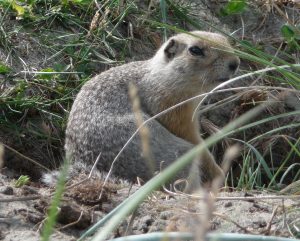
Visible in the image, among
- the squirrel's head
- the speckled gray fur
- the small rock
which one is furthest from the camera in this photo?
the squirrel's head

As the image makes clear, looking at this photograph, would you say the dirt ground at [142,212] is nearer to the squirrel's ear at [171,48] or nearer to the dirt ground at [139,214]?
the dirt ground at [139,214]

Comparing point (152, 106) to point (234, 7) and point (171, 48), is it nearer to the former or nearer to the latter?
point (171, 48)

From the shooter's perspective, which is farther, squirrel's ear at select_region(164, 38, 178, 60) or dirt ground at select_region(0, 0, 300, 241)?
squirrel's ear at select_region(164, 38, 178, 60)

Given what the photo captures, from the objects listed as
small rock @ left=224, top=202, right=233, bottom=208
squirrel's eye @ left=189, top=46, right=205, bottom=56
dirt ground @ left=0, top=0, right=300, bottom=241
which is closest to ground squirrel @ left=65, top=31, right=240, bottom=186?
squirrel's eye @ left=189, top=46, right=205, bottom=56

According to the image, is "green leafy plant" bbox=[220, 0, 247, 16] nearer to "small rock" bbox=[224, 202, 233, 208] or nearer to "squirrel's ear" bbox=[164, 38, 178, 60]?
"squirrel's ear" bbox=[164, 38, 178, 60]

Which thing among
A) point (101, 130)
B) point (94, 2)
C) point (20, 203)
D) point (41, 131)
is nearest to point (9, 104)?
point (41, 131)

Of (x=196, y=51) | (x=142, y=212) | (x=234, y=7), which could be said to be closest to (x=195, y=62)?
(x=196, y=51)

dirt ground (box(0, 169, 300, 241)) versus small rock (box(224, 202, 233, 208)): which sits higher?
dirt ground (box(0, 169, 300, 241))

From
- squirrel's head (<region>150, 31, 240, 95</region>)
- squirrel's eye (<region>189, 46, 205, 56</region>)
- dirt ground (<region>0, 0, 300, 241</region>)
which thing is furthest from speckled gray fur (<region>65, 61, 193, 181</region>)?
squirrel's eye (<region>189, 46, 205, 56</region>)

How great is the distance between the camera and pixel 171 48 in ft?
18.1

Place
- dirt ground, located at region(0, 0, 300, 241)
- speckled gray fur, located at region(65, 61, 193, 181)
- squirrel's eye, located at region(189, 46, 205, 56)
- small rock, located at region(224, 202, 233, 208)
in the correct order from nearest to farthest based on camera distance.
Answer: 1. dirt ground, located at region(0, 0, 300, 241)
2. small rock, located at region(224, 202, 233, 208)
3. speckled gray fur, located at region(65, 61, 193, 181)
4. squirrel's eye, located at region(189, 46, 205, 56)

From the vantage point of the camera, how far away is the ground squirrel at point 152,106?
4.91 m

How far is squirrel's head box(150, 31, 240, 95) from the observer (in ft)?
17.1

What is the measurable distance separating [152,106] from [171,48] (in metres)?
0.46
